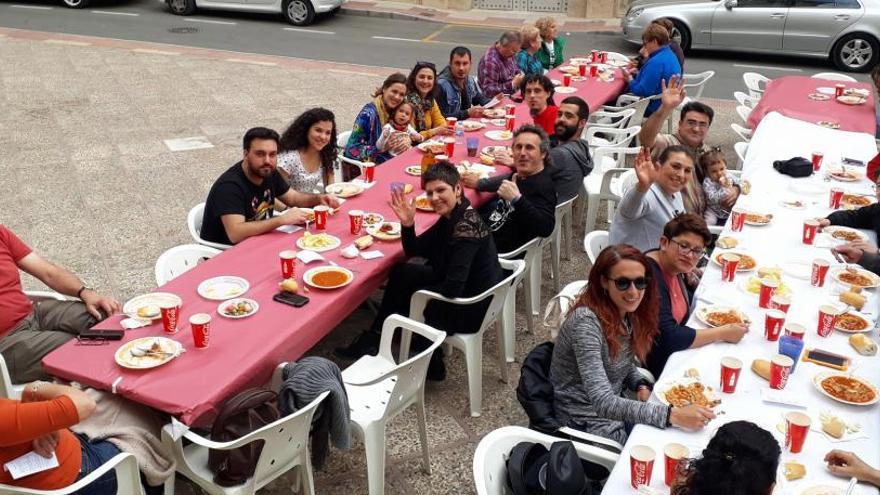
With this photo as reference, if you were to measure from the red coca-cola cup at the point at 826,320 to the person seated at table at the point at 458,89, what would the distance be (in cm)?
462

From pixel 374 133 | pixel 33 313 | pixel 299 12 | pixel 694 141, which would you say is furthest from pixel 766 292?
pixel 299 12

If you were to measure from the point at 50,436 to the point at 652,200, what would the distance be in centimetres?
383

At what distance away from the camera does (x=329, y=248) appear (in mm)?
4938

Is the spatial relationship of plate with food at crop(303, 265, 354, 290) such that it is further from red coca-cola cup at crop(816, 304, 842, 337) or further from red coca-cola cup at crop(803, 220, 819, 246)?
red coca-cola cup at crop(803, 220, 819, 246)

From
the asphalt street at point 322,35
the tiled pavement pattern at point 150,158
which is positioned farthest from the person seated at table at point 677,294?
the asphalt street at point 322,35

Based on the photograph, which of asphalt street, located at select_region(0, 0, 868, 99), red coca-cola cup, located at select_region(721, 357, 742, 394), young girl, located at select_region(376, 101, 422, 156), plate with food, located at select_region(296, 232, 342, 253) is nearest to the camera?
red coca-cola cup, located at select_region(721, 357, 742, 394)

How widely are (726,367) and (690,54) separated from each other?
12334 mm

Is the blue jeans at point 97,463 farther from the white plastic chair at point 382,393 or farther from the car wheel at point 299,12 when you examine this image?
the car wheel at point 299,12

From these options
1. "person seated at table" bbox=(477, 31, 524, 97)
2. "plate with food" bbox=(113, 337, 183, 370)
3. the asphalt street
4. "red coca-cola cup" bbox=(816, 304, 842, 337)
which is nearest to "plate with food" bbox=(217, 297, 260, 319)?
"plate with food" bbox=(113, 337, 183, 370)

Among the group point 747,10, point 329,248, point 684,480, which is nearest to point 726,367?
point 684,480

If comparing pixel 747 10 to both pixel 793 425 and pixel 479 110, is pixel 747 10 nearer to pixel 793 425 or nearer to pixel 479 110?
pixel 479 110

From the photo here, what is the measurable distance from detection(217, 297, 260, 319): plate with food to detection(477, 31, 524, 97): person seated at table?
5.46 meters

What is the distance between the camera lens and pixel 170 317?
391cm

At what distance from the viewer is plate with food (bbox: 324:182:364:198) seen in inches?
229
